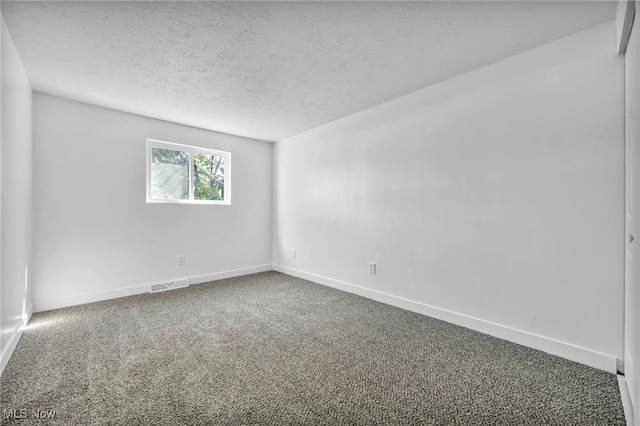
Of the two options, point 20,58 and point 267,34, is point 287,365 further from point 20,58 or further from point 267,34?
point 20,58

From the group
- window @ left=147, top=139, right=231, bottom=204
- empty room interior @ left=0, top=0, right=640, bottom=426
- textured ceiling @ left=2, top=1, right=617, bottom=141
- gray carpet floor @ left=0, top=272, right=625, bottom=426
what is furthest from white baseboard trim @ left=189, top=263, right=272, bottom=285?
textured ceiling @ left=2, top=1, right=617, bottom=141

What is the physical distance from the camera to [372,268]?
335cm

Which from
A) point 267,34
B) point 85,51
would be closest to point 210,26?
point 267,34

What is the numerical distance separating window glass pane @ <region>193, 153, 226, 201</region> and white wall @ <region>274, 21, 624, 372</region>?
6.64 feet

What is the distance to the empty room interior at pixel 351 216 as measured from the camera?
5.31 feet

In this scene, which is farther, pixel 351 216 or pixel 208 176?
pixel 208 176

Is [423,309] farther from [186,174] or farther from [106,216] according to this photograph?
[106,216]

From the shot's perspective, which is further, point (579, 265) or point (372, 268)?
point (372, 268)

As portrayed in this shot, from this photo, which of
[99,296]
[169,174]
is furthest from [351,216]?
[99,296]

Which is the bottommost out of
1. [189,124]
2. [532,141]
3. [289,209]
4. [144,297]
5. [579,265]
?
[144,297]

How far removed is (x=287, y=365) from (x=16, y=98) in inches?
113

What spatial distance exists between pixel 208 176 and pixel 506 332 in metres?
4.00

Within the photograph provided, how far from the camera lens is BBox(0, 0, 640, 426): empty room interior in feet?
5.31

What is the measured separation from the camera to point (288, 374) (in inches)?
69.9
